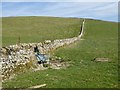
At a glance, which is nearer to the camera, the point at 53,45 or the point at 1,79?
the point at 1,79

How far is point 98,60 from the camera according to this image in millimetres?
38406

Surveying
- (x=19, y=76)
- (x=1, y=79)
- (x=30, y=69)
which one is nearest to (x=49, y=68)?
(x=30, y=69)

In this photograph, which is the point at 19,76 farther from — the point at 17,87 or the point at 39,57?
the point at 39,57

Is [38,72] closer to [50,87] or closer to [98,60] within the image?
[50,87]

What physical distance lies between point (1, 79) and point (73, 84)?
19.4 feet

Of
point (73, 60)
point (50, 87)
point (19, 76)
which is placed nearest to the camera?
point (50, 87)

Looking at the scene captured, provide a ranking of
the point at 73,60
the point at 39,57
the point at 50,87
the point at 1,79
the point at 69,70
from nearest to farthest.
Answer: the point at 50,87 → the point at 1,79 → the point at 69,70 → the point at 39,57 → the point at 73,60

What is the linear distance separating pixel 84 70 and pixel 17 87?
9.13 meters

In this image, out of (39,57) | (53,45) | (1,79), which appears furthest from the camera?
(53,45)

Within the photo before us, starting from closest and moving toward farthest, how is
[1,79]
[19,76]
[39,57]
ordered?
[1,79] → [19,76] → [39,57]

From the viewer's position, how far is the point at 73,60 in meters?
38.2

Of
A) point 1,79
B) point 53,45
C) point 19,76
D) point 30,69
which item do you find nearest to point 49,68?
point 30,69

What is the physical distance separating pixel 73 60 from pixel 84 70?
6886 millimetres

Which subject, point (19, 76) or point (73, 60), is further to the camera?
point (73, 60)
